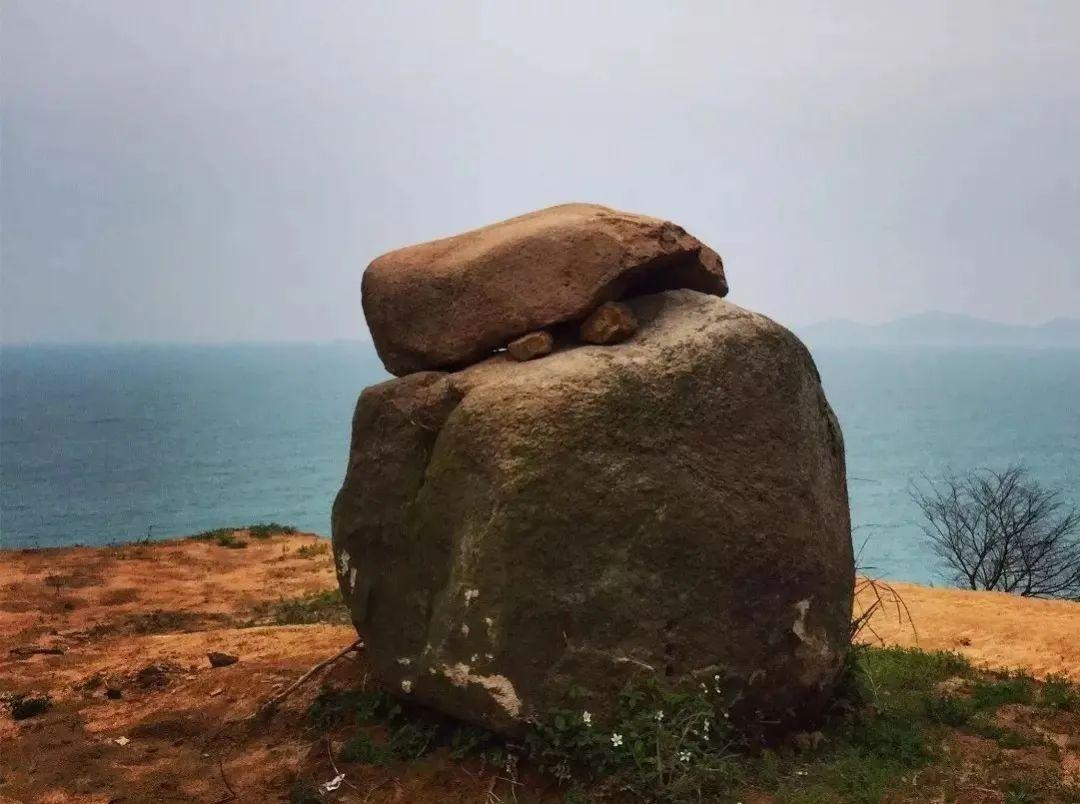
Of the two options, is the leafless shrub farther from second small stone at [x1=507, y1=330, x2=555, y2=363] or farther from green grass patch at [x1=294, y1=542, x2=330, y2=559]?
second small stone at [x1=507, y1=330, x2=555, y2=363]

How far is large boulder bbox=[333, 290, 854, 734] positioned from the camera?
474 centimetres

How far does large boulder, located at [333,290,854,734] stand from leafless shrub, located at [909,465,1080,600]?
459 inches

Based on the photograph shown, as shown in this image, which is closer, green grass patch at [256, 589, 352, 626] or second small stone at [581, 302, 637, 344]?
second small stone at [581, 302, 637, 344]

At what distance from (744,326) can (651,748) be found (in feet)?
7.77

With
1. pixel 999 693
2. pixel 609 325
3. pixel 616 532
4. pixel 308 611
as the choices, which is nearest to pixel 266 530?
pixel 308 611

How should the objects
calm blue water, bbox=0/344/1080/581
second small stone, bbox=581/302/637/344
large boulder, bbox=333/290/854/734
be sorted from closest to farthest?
large boulder, bbox=333/290/854/734
second small stone, bbox=581/302/637/344
calm blue water, bbox=0/344/1080/581

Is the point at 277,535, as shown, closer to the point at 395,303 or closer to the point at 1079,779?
the point at 395,303

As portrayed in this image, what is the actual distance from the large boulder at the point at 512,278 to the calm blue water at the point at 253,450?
20.1 feet

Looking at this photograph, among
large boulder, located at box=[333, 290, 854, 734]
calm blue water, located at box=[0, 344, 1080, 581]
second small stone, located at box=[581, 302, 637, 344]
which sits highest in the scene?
second small stone, located at box=[581, 302, 637, 344]

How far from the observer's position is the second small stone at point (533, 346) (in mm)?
5363

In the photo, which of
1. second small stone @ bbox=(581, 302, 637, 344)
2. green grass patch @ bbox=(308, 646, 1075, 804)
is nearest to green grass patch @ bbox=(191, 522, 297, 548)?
green grass patch @ bbox=(308, 646, 1075, 804)

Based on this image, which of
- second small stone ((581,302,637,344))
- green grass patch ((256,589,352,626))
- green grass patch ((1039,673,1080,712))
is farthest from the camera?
green grass patch ((256,589,352,626))

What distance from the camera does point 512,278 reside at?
17.9ft

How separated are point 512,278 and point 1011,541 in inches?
534
